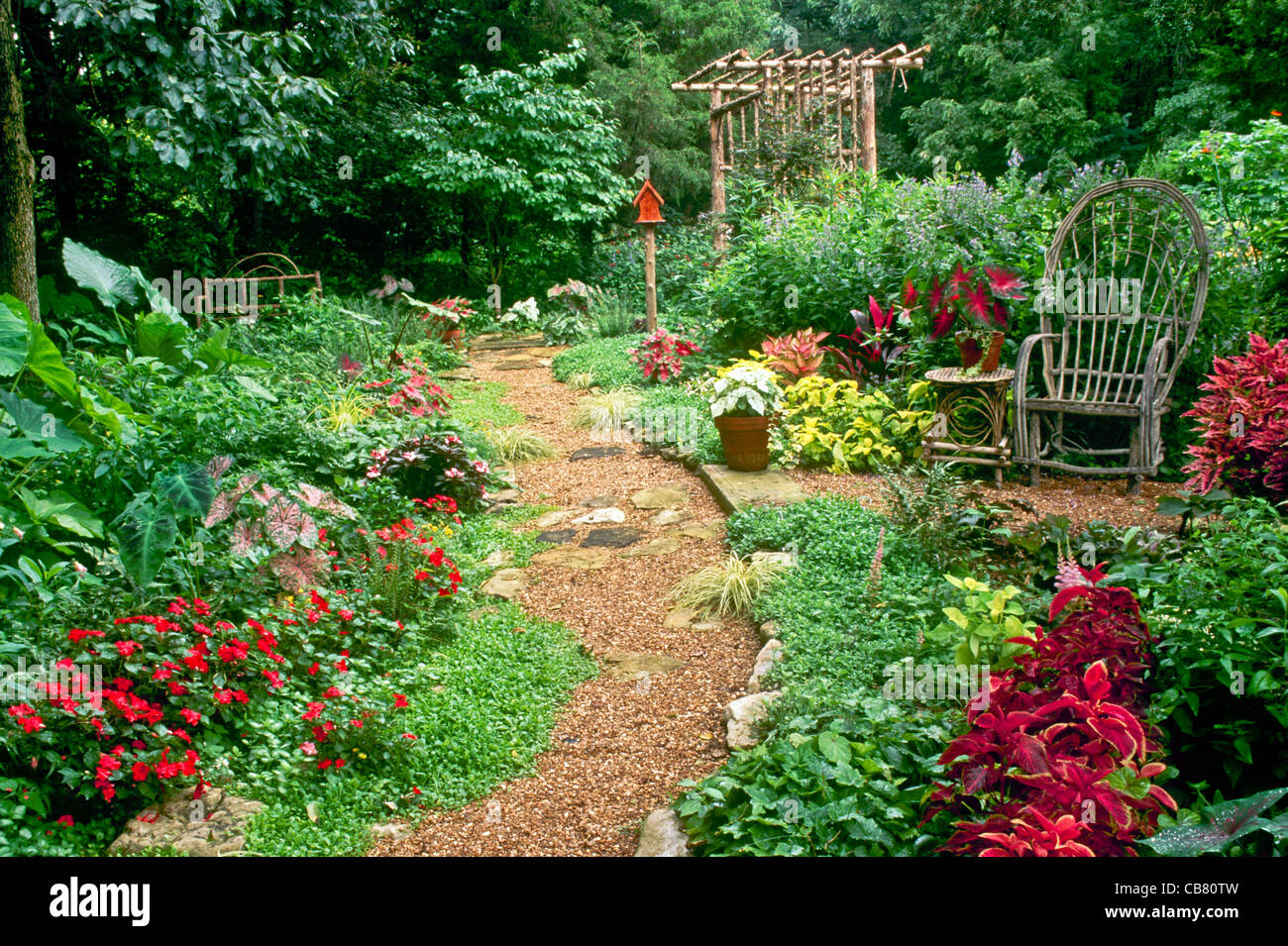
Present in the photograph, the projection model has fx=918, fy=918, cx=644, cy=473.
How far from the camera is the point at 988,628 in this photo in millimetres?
2365

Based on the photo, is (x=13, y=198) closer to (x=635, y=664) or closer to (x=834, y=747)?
(x=635, y=664)

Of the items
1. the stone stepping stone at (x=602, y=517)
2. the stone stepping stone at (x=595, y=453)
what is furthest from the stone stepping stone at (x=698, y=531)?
the stone stepping stone at (x=595, y=453)

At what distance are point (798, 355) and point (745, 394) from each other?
3.49ft

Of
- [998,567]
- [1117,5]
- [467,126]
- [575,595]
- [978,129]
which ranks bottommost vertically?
[575,595]

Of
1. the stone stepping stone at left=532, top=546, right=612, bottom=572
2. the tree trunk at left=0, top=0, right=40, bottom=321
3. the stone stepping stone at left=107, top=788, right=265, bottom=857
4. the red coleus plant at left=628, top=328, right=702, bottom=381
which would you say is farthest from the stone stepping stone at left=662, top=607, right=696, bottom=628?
the red coleus plant at left=628, top=328, right=702, bottom=381

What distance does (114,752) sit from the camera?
2238 mm

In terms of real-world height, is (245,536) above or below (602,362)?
below

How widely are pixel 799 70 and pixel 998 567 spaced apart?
813cm

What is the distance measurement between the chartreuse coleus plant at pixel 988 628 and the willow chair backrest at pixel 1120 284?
109 inches

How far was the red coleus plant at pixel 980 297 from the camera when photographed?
4992 mm

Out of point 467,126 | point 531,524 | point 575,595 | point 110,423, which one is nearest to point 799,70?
point 467,126

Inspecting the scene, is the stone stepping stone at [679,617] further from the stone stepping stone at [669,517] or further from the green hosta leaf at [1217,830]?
the green hosta leaf at [1217,830]

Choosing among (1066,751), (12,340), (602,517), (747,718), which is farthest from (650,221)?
(1066,751)
